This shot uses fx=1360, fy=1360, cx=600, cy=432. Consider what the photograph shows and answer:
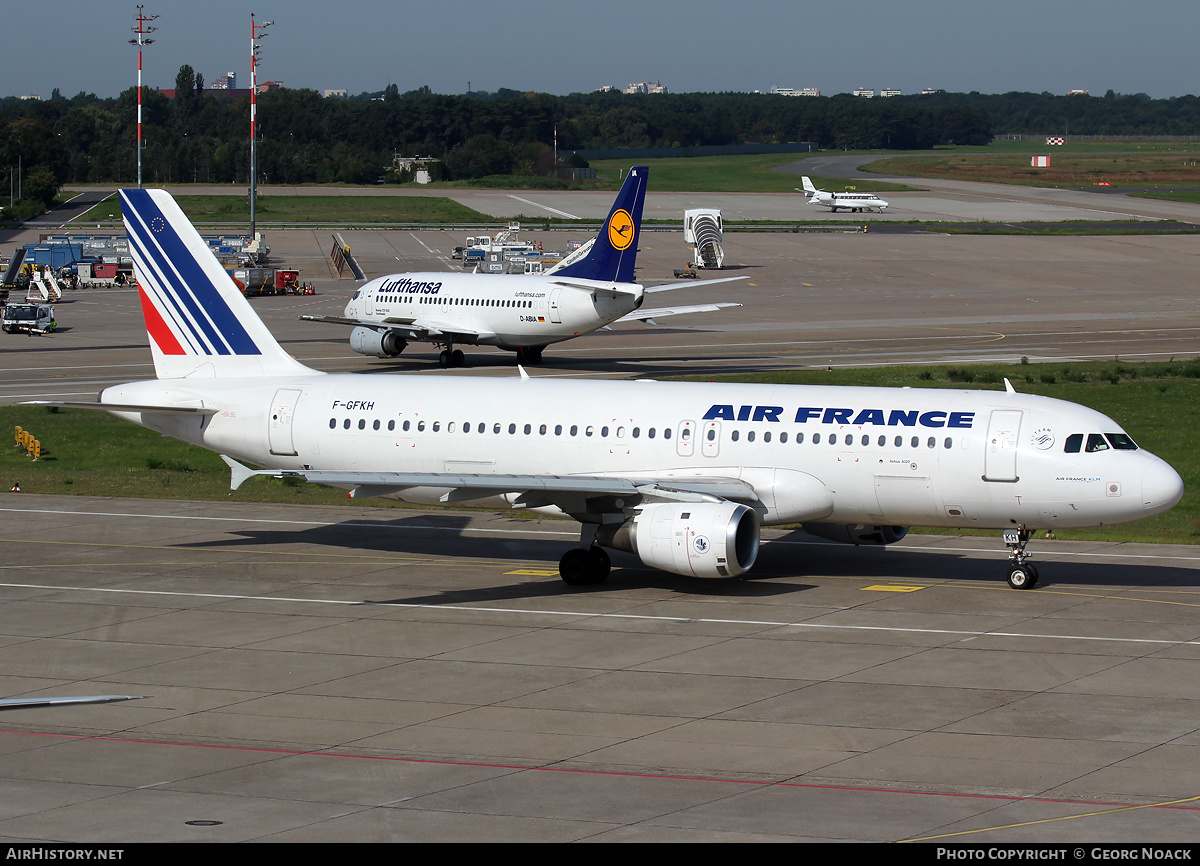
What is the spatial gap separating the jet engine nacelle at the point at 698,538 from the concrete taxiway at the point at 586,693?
1.12 meters

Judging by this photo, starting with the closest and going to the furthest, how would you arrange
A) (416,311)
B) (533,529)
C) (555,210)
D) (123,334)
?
(533,529), (416,311), (123,334), (555,210)

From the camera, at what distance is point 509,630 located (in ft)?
93.8

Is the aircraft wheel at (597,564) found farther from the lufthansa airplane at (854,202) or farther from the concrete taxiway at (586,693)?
the lufthansa airplane at (854,202)

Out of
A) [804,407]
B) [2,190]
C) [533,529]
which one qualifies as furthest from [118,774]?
[2,190]

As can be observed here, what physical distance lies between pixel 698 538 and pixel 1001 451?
23.4ft

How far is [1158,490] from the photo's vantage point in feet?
96.9

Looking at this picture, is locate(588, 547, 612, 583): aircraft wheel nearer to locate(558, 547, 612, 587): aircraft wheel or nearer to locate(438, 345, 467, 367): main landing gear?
locate(558, 547, 612, 587): aircraft wheel

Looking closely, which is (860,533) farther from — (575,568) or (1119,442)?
(575,568)

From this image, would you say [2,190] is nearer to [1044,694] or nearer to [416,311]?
[416,311]

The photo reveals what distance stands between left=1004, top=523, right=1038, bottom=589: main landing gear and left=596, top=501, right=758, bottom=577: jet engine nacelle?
6.14m

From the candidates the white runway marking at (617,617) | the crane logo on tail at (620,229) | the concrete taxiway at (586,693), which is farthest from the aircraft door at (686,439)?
the crane logo on tail at (620,229)

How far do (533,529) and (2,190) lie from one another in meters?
174

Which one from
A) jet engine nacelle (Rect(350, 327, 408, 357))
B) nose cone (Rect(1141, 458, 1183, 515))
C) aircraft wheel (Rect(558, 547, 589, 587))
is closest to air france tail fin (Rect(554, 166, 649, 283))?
jet engine nacelle (Rect(350, 327, 408, 357))

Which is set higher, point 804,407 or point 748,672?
point 804,407
